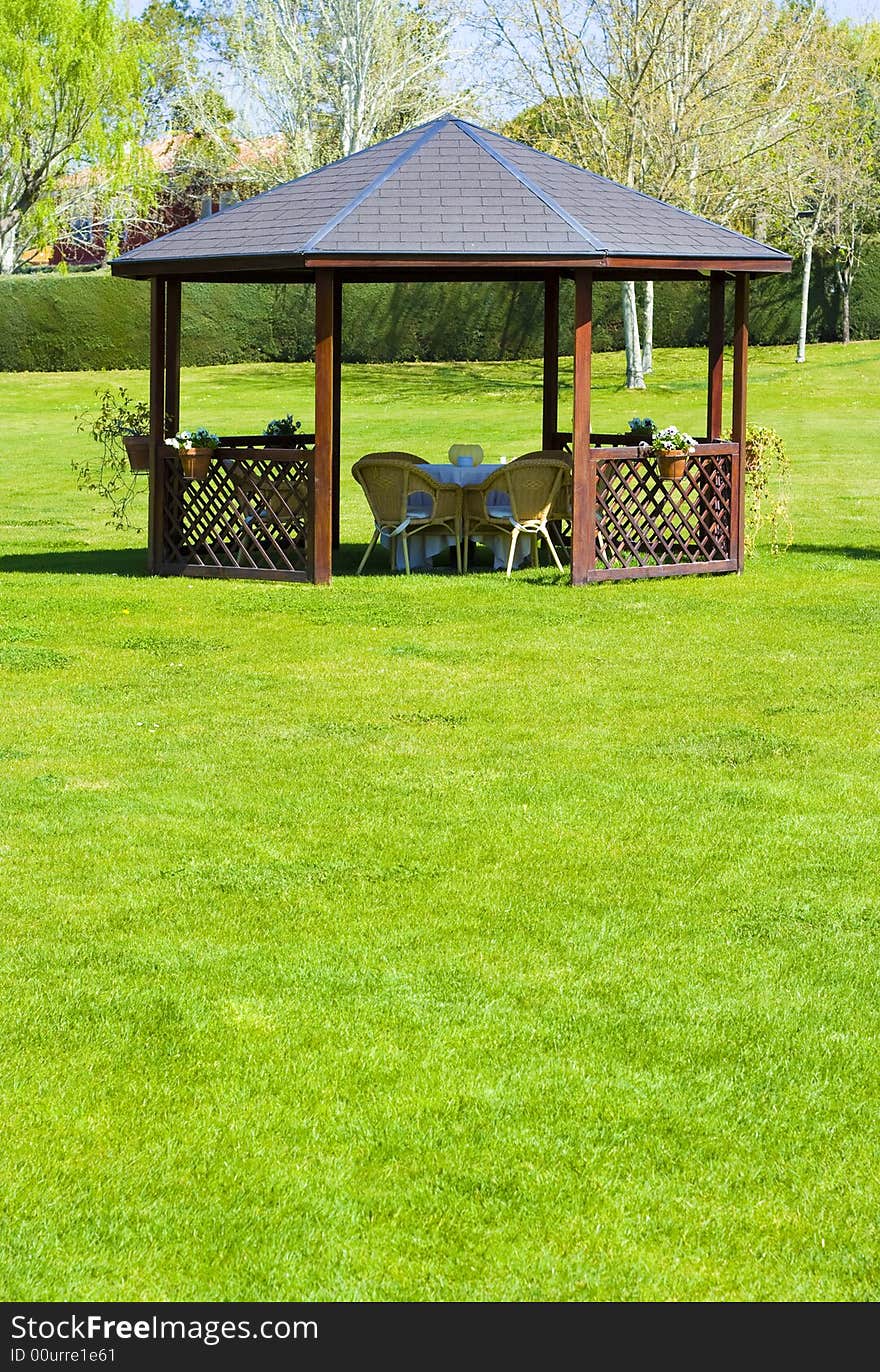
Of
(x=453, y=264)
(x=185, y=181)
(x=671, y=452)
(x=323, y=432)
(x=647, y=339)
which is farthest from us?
(x=185, y=181)

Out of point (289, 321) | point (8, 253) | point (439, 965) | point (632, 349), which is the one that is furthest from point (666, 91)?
point (439, 965)

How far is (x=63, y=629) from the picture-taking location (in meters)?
12.0

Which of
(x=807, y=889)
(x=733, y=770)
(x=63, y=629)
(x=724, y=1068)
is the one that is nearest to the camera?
(x=724, y=1068)

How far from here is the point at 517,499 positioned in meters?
14.7

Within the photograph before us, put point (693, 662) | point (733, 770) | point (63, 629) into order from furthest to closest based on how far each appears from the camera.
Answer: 1. point (63, 629)
2. point (693, 662)
3. point (733, 770)

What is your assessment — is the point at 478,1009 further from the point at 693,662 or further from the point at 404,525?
the point at 404,525

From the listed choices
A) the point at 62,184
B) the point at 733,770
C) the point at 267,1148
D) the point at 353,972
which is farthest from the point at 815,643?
the point at 62,184

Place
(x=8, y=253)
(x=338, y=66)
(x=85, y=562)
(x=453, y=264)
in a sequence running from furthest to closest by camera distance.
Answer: (x=8, y=253), (x=338, y=66), (x=85, y=562), (x=453, y=264)

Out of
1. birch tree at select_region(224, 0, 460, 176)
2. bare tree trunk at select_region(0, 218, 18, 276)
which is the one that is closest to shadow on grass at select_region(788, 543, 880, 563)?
birch tree at select_region(224, 0, 460, 176)

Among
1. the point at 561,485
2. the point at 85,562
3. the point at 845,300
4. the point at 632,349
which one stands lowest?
the point at 85,562

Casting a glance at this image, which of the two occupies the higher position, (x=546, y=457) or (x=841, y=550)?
(x=546, y=457)

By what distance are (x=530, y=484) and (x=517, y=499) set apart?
0.18 m

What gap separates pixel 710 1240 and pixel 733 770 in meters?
4.39

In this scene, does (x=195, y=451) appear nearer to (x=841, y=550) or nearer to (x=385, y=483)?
(x=385, y=483)
